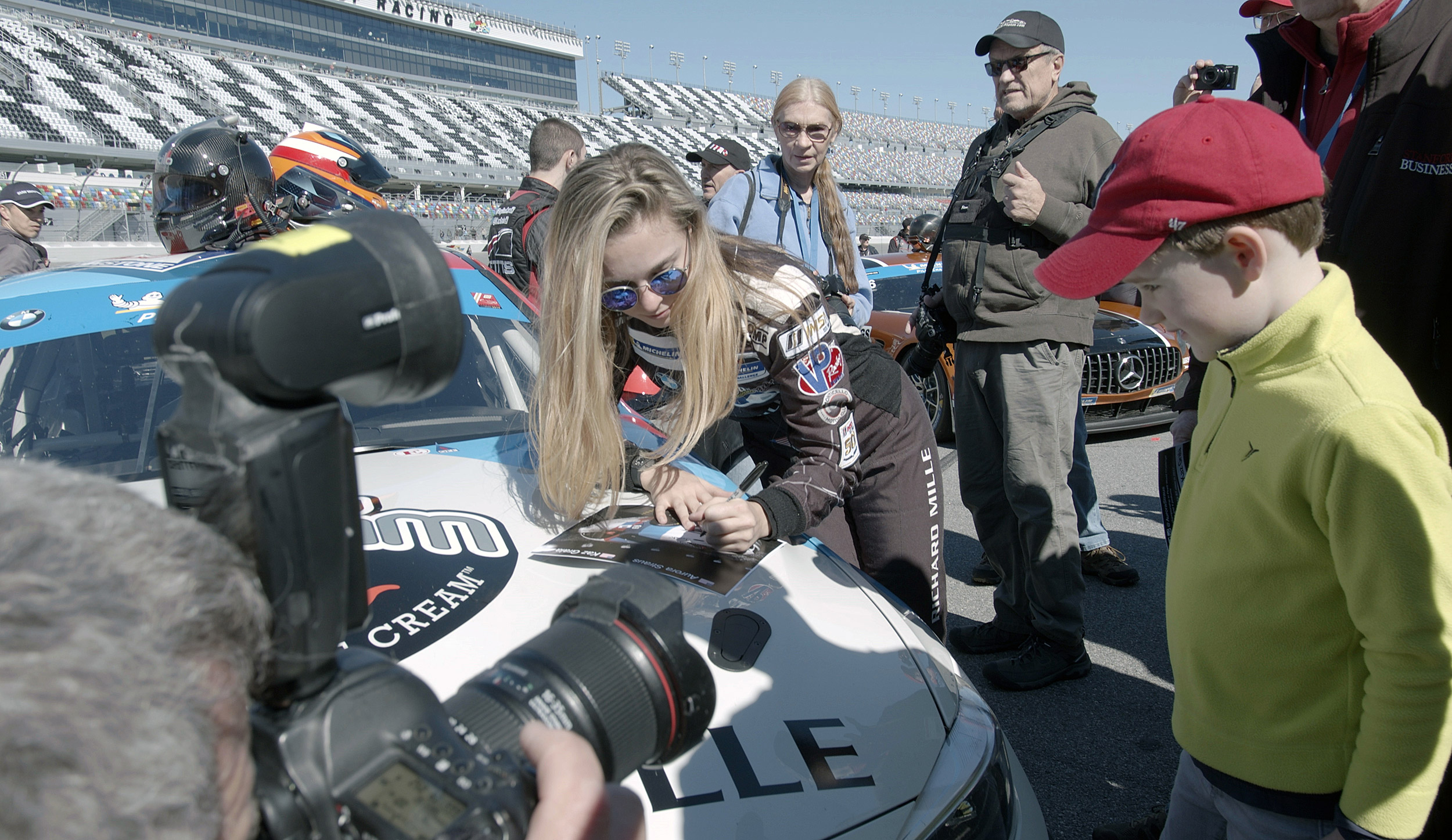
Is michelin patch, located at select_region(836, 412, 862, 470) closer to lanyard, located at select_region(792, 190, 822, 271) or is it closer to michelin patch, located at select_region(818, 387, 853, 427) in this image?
michelin patch, located at select_region(818, 387, 853, 427)

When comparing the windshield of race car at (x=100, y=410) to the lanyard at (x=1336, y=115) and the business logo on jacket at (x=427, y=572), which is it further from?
the lanyard at (x=1336, y=115)

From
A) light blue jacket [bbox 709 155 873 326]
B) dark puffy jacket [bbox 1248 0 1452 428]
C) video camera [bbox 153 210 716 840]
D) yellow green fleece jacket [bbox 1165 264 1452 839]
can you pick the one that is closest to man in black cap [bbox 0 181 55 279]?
light blue jacket [bbox 709 155 873 326]

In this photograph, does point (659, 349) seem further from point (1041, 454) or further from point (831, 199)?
point (831, 199)

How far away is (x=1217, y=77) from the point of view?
2756 millimetres

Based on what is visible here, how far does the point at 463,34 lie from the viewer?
2272 inches

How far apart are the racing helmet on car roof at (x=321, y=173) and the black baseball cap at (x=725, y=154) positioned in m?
2.36

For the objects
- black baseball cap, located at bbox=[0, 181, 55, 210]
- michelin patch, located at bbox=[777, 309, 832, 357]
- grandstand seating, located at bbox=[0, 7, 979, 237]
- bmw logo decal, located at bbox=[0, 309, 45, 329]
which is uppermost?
grandstand seating, located at bbox=[0, 7, 979, 237]

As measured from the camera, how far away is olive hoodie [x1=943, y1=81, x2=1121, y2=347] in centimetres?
272

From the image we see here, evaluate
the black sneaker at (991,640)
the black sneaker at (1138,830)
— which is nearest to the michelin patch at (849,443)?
the black sneaker at (1138,830)

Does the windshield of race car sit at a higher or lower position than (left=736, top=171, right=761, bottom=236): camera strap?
lower

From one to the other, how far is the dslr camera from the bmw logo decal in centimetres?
347

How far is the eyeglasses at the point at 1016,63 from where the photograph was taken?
2.85 metres

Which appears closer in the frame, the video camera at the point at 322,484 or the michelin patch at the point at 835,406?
the video camera at the point at 322,484

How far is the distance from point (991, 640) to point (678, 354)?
1742 mm
